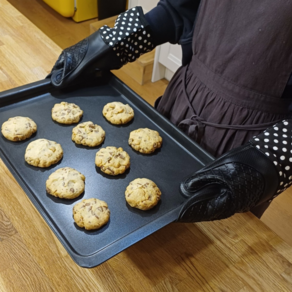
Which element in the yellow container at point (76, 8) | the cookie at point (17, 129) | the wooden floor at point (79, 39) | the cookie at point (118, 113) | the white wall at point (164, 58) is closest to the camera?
the cookie at point (17, 129)

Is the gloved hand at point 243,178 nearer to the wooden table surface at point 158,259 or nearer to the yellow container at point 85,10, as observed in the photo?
the wooden table surface at point 158,259

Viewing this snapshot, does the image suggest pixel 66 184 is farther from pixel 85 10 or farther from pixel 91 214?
pixel 85 10

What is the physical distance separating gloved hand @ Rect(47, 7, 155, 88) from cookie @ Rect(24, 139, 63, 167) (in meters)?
0.25

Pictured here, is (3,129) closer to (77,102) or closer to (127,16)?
(77,102)

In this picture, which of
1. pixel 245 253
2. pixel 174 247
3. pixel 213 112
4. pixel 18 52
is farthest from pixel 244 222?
pixel 18 52

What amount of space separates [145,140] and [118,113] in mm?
152

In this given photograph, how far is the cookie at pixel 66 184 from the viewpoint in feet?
2.83

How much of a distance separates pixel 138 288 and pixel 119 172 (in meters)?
0.33

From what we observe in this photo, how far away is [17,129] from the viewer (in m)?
0.97

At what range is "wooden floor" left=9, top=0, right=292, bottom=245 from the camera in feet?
6.01

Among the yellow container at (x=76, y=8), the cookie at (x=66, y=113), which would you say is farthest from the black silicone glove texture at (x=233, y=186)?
the yellow container at (x=76, y=8)

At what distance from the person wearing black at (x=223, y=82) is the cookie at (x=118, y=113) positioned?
0.14 m

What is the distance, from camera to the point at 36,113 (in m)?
1.10

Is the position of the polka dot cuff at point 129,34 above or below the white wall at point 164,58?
above
